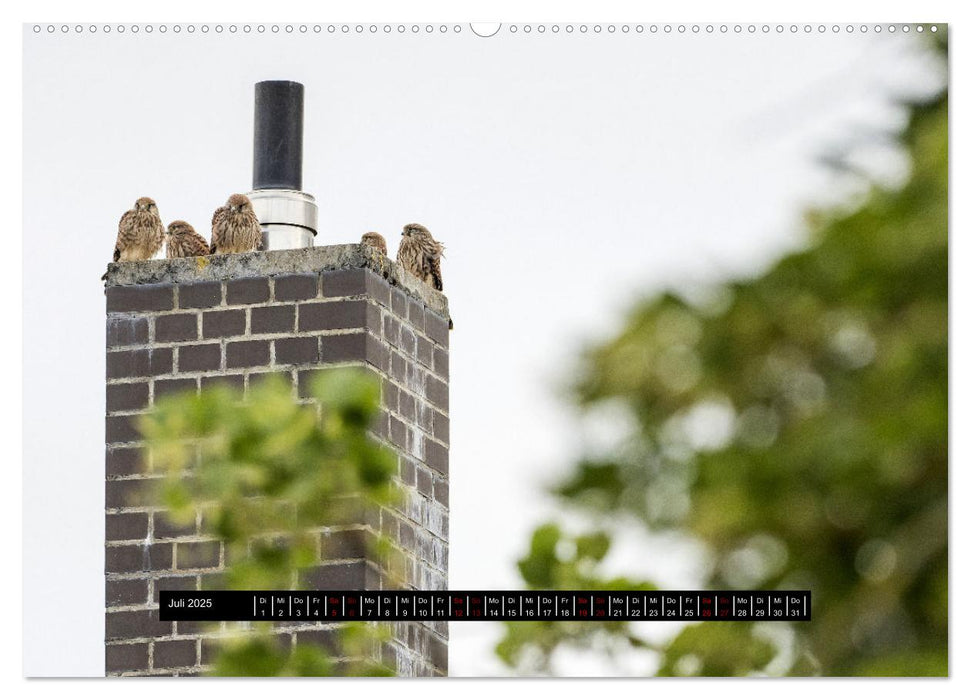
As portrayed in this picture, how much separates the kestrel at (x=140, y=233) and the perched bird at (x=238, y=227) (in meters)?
0.20

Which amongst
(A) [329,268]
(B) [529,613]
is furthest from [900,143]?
(A) [329,268]

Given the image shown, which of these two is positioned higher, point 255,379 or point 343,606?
point 255,379

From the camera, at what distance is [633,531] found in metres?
1.29

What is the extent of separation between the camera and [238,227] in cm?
519

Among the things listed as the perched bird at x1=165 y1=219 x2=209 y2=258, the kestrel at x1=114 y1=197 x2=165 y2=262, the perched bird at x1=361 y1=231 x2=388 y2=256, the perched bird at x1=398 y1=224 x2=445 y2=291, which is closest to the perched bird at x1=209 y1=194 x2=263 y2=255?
the perched bird at x1=165 y1=219 x2=209 y2=258

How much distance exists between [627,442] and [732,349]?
113 mm

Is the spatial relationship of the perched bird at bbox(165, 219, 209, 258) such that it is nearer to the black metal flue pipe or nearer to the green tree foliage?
the black metal flue pipe

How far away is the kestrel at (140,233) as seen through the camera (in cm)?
511

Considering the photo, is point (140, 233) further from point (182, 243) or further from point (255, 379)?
point (255, 379)

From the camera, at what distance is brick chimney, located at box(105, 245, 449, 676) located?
15.4ft

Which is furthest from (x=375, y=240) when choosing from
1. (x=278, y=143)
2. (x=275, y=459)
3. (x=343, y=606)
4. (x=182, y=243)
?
(x=275, y=459)

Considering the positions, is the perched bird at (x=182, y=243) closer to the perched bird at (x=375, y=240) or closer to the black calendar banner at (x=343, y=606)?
the perched bird at (x=375, y=240)

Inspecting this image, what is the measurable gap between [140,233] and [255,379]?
0.67 metres

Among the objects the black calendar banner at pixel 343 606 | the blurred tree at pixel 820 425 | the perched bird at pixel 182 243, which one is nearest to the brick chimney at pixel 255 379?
the black calendar banner at pixel 343 606
